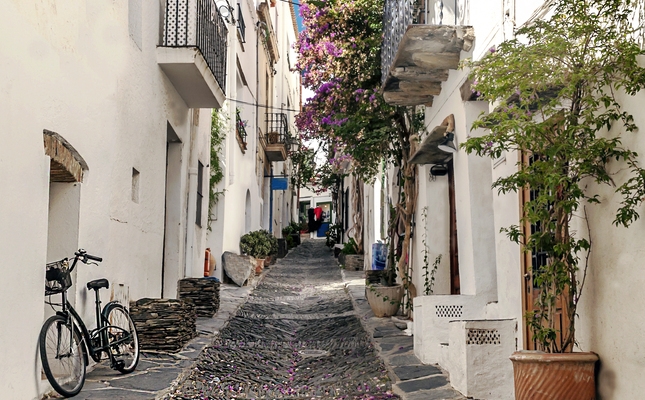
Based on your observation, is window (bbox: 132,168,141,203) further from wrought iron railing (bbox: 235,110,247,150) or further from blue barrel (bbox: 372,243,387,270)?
wrought iron railing (bbox: 235,110,247,150)

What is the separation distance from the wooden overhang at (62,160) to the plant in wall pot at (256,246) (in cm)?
1203

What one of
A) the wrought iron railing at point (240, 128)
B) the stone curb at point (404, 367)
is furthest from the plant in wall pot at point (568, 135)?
the wrought iron railing at point (240, 128)

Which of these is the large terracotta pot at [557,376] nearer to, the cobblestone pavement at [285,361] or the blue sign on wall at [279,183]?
the cobblestone pavement at [285,361]

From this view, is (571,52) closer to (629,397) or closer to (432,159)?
(629,397)

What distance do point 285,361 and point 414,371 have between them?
6.75 ft

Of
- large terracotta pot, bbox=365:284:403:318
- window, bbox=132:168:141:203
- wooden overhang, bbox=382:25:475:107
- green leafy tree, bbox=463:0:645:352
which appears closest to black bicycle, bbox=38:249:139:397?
window, bbox=132:168:141:203

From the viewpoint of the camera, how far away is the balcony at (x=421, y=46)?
8086mm

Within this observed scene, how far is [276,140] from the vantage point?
2595 centimetres

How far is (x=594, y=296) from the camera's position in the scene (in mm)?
4953

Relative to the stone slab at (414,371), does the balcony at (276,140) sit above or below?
above

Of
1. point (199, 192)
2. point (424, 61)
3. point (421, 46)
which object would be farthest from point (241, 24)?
point (421, 46)

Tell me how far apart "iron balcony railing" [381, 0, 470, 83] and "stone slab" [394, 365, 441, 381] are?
354 cm

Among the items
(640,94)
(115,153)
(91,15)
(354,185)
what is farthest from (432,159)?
(354,185)

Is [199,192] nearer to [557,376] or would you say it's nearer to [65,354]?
[65,354]
